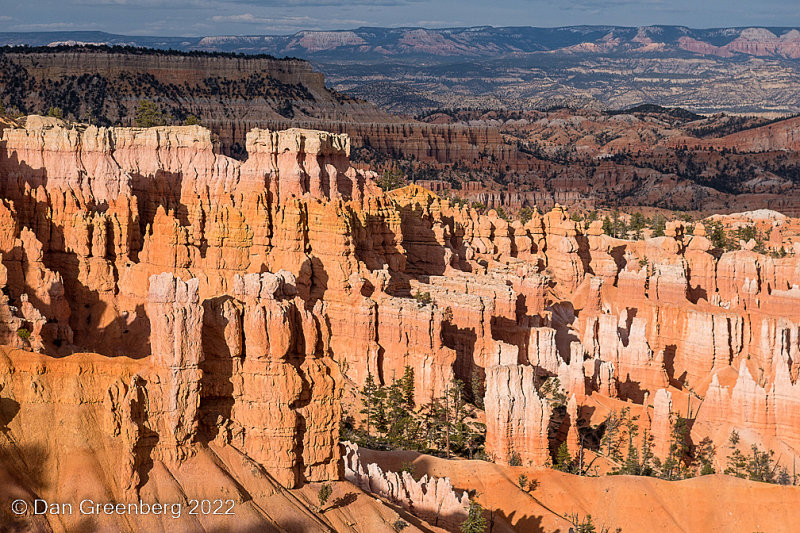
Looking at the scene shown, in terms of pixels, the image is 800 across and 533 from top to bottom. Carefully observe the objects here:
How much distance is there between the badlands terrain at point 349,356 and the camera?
28062 millimetres

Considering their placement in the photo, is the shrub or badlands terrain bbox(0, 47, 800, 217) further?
A: badlands terrain bbox(0, 47, 800, 217)

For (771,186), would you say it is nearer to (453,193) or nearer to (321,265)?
(453,193)

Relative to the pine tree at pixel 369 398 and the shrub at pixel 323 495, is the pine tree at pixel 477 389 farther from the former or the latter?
the shrub at pixel 323 495

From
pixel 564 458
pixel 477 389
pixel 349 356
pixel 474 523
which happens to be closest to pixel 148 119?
pixel 349 356

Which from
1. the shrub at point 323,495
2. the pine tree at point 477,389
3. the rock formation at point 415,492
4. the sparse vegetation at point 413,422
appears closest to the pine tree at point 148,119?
the pine tree at point 477,389

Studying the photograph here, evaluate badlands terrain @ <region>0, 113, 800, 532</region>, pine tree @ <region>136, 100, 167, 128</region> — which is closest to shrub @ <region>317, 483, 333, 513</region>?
badlands terrain @ <region>0, 113, 800, 532</region>

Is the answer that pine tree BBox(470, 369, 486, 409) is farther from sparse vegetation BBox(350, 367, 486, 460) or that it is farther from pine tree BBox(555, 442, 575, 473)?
pine tree BBox(555, 442, 575, 473)

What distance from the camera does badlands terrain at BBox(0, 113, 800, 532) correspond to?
92.1 ft

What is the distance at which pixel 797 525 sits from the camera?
41.0m

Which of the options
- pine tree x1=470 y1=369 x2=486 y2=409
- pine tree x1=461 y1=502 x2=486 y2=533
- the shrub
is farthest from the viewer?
pine tree x1=470 y1=369 x2=486 y2=409

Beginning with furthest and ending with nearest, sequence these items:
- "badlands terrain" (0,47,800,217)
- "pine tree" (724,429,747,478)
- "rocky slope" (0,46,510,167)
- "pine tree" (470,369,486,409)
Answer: "badlands terrain" (0,47,800,217) < "rocky slope" (0,46,510,167) < "pine tree" (470,369,486,409) < "pine tree" (724,429,747,478)

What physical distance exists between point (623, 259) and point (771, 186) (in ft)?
387

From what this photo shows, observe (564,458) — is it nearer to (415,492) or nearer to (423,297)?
(415,492)

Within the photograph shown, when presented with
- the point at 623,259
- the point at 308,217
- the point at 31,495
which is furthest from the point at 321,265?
the point at 623,259
